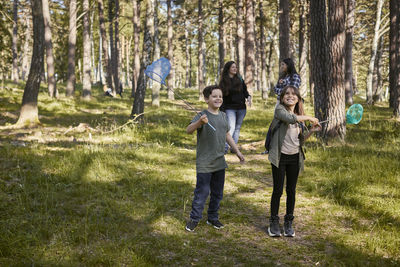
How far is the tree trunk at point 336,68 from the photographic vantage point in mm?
7633

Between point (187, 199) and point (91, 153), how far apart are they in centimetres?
268

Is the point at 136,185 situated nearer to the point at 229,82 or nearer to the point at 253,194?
the point at 253,194

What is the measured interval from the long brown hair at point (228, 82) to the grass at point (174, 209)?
168cm

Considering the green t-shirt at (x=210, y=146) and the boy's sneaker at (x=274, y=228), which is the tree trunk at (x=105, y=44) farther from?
the boy's sneaker at (x=274, y=228)

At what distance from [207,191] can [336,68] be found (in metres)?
5.59

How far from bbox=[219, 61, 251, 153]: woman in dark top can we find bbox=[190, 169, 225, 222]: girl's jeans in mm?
3393

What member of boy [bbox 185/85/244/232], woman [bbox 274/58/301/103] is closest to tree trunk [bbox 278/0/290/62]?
woman [bbox 274/58/301/103]

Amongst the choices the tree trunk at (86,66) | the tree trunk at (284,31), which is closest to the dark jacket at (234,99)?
the tree trunk at (284,31)

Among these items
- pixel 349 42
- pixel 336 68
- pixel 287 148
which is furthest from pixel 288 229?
pixel 349 42

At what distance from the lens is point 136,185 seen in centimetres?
518

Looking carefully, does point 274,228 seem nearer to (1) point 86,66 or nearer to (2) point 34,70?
(2) point 34,70

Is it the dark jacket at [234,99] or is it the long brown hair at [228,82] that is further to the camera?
the dark jacket at [234,99]

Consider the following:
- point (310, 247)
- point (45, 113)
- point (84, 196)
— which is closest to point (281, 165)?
point (310, 247)

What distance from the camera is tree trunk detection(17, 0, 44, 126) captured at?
32.7ft
